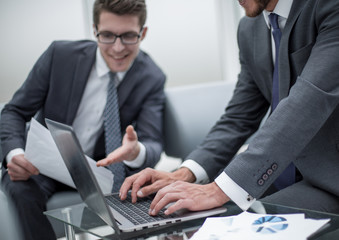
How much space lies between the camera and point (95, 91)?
225cm

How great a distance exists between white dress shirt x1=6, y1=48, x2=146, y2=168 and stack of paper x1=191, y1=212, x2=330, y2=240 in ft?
4.20

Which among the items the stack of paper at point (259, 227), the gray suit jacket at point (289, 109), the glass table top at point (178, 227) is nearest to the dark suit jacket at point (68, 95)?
the gray suit jacket at point (289, 109)

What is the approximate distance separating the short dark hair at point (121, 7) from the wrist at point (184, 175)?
0.98 metres

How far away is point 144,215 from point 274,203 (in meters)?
0.41

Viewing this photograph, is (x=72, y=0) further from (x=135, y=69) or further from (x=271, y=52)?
(x=271, y=52)

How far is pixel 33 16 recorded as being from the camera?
3.22m

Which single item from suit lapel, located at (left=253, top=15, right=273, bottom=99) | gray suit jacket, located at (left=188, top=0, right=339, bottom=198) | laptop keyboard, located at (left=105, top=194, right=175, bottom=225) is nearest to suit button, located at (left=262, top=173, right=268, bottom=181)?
gray suit jacket, located at (left=188, top=0, right=339, bottom=198)

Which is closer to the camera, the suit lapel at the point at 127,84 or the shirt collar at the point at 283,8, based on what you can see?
Answer: the shirt collar at the point at 283,8

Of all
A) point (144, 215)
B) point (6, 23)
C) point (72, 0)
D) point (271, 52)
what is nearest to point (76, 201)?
point (144, 215)

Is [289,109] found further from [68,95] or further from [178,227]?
[68,95]

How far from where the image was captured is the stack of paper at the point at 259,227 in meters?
0.87

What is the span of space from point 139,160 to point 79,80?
508 mm

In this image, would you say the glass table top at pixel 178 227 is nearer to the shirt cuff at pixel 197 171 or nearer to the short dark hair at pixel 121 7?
the shirt cuff at pixel 197 171

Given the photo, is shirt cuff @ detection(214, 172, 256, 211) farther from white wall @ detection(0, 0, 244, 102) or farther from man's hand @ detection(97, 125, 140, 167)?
white wall @ detection(0, 0, 244, 102)
